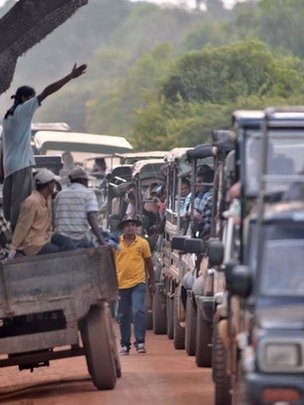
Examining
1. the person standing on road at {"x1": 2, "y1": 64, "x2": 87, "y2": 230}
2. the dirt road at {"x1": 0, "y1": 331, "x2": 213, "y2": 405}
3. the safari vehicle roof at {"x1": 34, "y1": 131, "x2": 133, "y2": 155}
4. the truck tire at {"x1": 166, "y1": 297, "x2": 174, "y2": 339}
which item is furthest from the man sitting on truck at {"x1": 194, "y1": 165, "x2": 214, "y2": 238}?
the safari vehicle roof at {"x1": 34, "y1": 131, "x2": 133, "y2": 155}

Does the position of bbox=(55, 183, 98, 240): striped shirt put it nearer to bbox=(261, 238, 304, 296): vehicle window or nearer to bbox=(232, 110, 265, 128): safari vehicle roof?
bbox=(232, 110, 265, 128): safari vehicle roof

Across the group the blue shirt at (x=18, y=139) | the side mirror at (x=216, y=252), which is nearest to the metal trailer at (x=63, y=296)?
the blue shirt at (x=18, y=139)

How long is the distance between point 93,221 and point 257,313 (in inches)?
226

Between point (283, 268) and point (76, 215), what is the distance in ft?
17.9

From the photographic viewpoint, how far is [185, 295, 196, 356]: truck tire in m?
17.4

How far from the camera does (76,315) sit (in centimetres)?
1375

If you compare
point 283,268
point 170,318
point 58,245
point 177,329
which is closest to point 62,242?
point 58,245

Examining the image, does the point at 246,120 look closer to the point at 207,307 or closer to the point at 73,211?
the point at 73,211

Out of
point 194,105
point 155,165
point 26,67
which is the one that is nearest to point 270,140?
point 155,165

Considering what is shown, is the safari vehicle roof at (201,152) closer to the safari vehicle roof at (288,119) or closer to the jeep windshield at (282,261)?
the safari vehicle roof at (288,119)

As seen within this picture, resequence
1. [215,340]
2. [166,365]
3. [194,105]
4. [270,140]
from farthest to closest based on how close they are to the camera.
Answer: [194,105] → [166,365] → [215,340] → [270,140]

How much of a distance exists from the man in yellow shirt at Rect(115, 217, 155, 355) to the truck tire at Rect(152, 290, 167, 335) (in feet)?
8.63

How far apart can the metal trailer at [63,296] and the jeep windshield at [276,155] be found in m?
2.92

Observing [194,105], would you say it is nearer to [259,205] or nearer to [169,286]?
[169,286]
